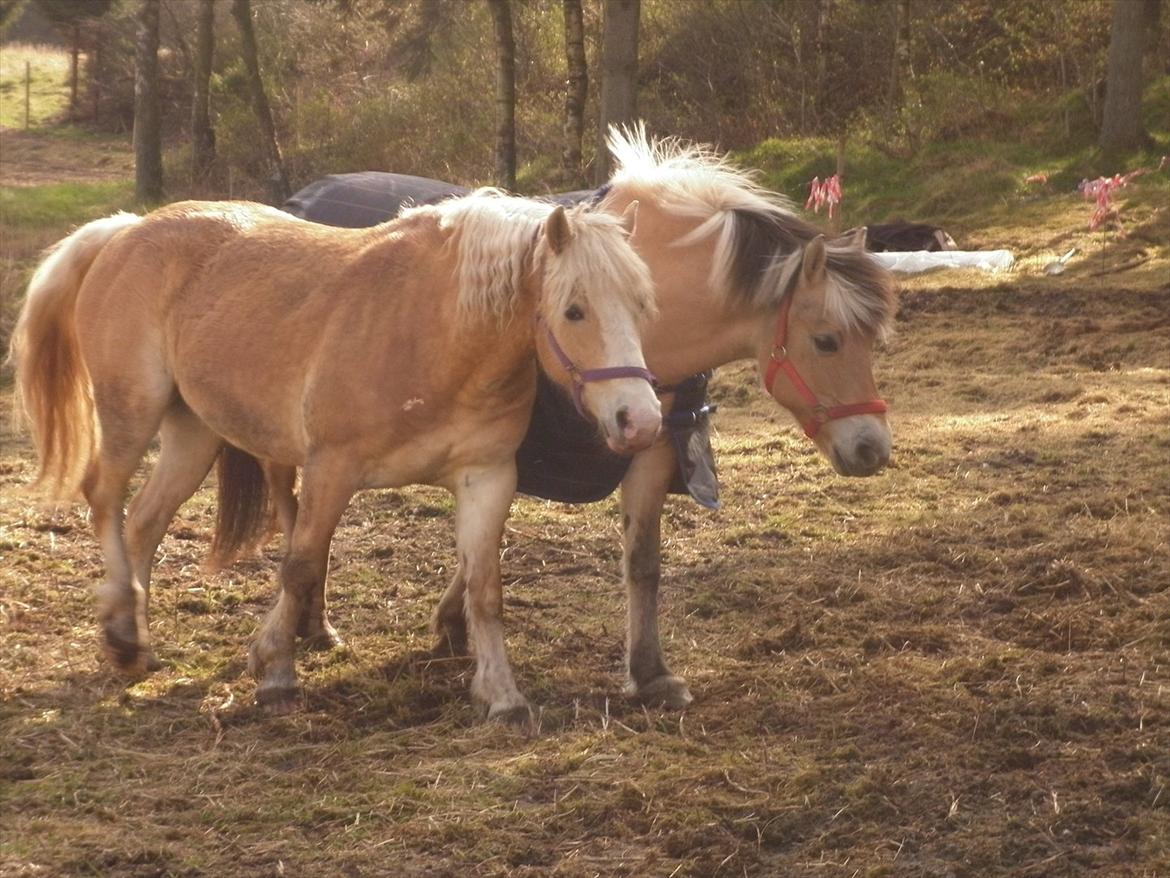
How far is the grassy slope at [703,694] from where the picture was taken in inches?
127

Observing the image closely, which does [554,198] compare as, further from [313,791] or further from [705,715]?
[313,791]

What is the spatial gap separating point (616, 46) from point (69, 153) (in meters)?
17.7

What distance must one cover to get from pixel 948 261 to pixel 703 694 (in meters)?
8.24

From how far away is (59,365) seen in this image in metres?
5.05

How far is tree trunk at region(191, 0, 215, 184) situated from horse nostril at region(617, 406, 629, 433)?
16.9m

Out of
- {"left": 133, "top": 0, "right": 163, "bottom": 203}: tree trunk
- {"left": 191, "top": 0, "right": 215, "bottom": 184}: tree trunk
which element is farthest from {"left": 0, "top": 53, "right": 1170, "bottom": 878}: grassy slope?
{"left": 191, "top": 0, "right": 215, "bottom": 184}: tree trunk

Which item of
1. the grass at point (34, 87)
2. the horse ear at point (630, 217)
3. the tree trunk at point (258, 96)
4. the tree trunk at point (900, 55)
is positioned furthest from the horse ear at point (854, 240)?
the grass at point (34, 87)

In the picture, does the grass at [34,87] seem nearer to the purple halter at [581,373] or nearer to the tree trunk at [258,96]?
the tree trunk at [258,96]

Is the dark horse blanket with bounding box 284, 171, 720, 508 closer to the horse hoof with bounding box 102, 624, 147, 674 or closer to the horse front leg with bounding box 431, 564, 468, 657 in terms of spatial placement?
the horse front leg with bounding box 431, 564, 468, 657

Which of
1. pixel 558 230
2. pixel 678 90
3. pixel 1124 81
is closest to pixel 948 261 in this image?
pixel 1124 81

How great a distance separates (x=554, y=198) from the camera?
4703 millimetres

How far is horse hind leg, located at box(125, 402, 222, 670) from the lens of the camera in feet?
15.9

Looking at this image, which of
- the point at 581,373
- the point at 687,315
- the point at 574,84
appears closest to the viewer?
the point at 581,373

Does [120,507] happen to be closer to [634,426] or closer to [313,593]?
[313,593]
